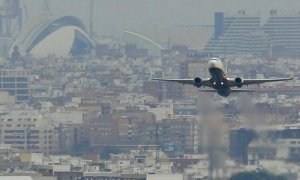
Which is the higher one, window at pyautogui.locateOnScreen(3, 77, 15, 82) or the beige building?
window at pyautogui.locateOnScreen(3, 77, 15, 82)

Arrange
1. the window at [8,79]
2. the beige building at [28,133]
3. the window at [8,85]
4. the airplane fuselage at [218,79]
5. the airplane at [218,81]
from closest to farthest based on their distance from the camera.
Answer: the airplane at [218,81] → the airplane fuselage at [218,79] → the beige building at [28,133] → the window at [8,85] → the window at [8,79]

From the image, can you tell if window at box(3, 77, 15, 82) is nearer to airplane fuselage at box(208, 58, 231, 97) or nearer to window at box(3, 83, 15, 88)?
window at box(3, 83, 15, 88)

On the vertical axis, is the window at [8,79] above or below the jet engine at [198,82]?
above

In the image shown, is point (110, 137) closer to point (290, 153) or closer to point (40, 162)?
point (40, 162)

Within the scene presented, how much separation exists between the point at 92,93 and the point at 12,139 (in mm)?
33234

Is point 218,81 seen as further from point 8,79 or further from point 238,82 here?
point 8,79

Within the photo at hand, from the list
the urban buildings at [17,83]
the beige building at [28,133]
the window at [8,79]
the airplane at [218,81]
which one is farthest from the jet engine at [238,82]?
the window at [8,79]

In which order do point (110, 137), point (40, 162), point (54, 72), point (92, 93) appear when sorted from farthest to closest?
point (54, 72), point (92, 93), point (110, 137), point (40, 162)

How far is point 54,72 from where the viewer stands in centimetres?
19850

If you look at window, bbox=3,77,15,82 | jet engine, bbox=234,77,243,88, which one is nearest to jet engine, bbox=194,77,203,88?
jet engine, bbox=234,77,243,88

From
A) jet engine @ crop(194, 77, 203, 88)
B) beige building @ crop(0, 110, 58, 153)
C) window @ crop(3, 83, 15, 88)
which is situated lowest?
jet engine @ crop(194, 77, 203, 88)

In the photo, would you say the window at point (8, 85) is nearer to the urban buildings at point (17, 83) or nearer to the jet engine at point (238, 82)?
the urban buildings at point (17, 83)

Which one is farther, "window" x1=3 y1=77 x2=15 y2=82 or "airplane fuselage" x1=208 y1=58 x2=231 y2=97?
"window" x1=3 y1=77 x2=15 y2=82

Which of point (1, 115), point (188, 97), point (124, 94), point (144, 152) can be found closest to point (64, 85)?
point (124, 94)
